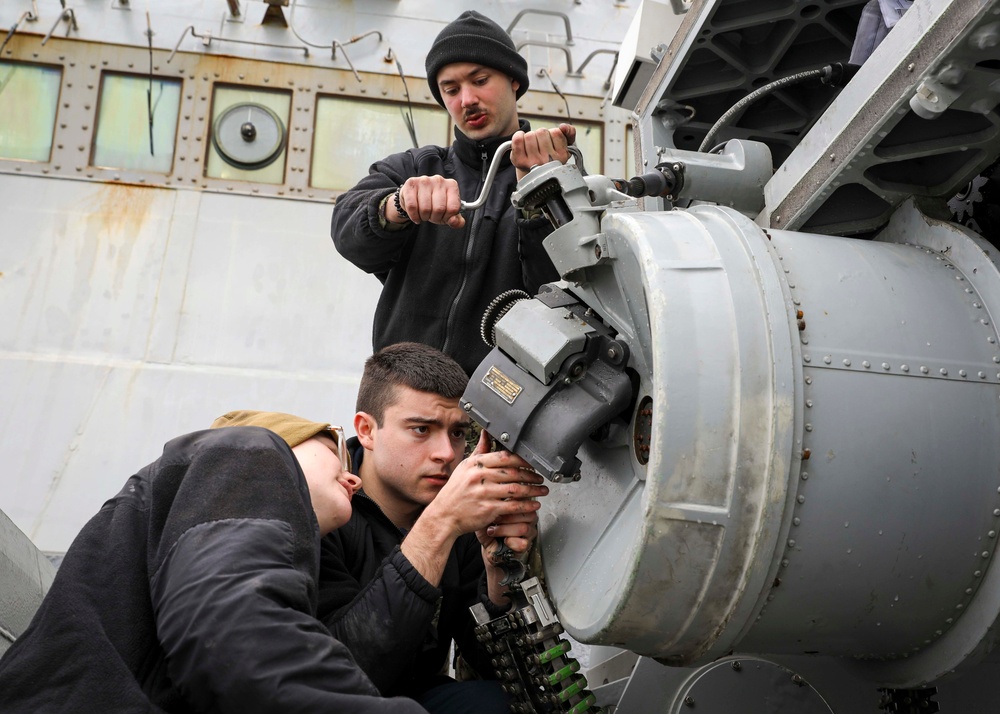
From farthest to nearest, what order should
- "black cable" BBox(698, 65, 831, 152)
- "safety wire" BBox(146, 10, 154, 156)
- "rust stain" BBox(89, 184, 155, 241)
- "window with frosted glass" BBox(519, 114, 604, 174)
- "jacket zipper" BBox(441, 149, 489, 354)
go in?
"window with frosted glass" BBox(519, 114, 604, 174), "safety wire" BBox(146, 10, 154, 156), "rust stain" BBox(89, 184, 155, 241), "jacket zipper" BBox(441, 149, 489, 354), "black cable" BBox(698, 65, 831, 152)

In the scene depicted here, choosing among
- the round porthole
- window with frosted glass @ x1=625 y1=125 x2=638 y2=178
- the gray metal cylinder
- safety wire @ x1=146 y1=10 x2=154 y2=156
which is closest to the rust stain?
safety wire @ x1=146 y1=10 x2=154 y2=156

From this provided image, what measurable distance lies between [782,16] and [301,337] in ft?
12.8

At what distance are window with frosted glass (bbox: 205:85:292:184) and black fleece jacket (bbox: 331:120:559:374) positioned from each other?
3.45 meters

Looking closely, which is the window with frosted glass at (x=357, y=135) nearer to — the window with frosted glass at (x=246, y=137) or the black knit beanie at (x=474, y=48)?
the window with frosted glass at (x=246, y=137)

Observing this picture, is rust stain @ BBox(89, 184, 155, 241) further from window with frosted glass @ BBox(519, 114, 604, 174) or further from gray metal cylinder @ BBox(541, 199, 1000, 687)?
gray metal cylinder @ BBox(541, 199, 1000, 687)

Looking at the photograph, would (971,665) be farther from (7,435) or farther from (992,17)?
(7,435)

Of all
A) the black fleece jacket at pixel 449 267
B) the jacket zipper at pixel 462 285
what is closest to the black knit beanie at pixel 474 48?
the black fleece jacket at pixel 449 267

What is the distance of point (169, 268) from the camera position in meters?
6.77

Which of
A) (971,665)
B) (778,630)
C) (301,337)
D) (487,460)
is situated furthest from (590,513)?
(301,337)

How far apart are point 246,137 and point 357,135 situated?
0.76 m

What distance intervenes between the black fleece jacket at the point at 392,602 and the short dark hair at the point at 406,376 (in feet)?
0.71

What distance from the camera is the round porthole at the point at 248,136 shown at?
7059 millimetres

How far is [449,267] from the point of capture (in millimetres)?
3715

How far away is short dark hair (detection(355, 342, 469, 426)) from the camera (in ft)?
10.6
